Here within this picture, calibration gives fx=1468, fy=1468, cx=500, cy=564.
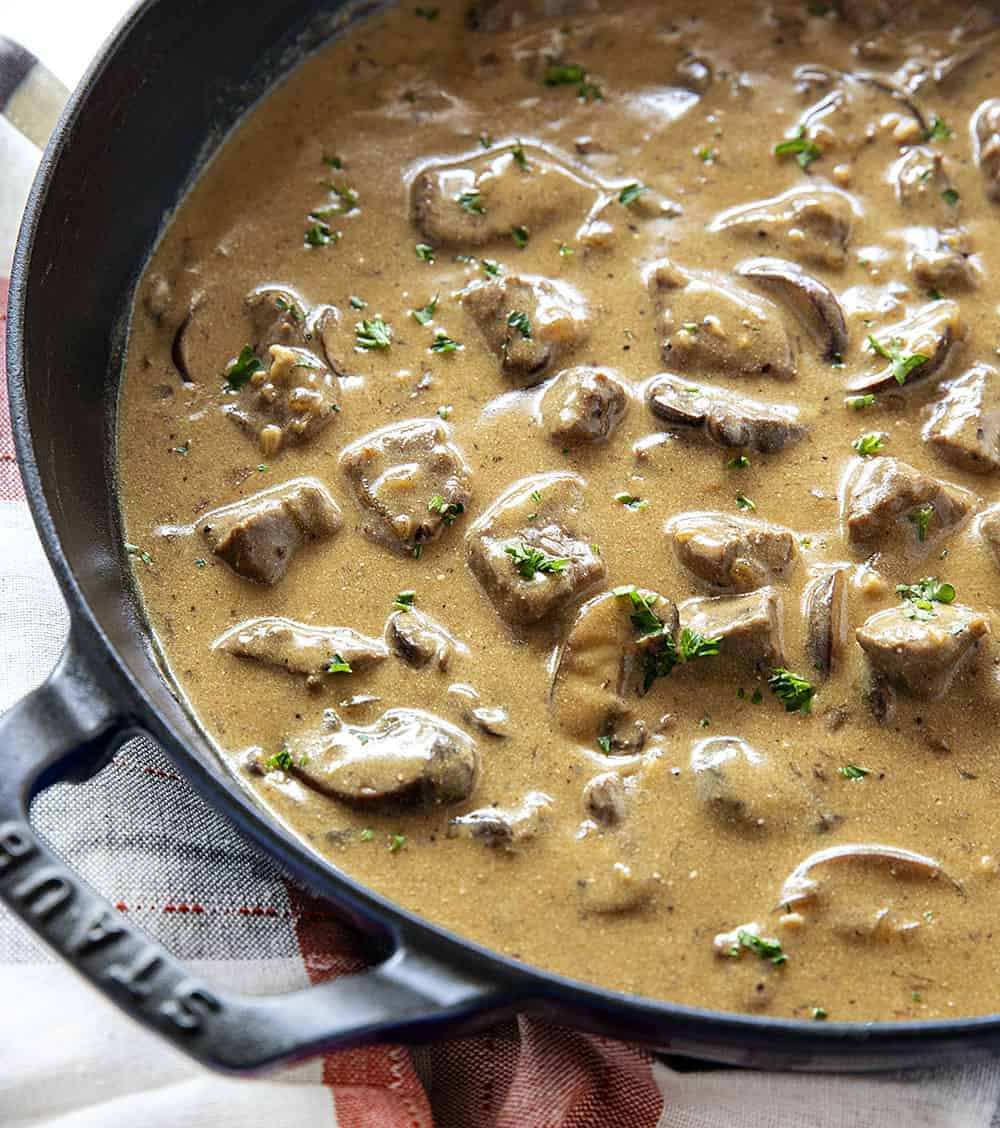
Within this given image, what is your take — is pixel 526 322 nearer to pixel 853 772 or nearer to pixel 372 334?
pixel 372 334

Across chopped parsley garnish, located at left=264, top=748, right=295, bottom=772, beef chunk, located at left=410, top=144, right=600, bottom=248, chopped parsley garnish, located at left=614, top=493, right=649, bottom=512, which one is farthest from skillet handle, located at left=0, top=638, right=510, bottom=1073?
beef chunk, located at left=410, top=144, right=600, bottom=248

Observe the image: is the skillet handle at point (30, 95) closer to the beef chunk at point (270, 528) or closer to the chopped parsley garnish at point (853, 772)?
the beef chunk at point (270, 528)

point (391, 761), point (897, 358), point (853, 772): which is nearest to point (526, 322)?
point (897, 358)

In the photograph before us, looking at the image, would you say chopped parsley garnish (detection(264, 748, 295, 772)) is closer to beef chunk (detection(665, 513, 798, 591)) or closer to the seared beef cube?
the seared beef cube

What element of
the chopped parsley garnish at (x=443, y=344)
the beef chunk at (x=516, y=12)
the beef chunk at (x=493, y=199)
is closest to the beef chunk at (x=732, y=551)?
the chopped parsley garnish at (x=443, y=344)

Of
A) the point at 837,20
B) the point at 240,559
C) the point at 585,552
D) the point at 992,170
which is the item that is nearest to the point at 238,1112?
the point at 240,559

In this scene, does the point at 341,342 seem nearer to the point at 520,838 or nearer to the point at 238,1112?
the point at 520,838
